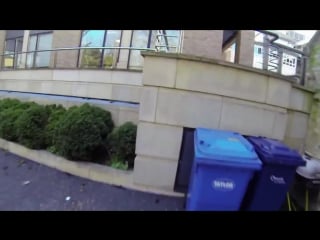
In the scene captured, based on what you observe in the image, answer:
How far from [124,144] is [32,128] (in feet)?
7.69

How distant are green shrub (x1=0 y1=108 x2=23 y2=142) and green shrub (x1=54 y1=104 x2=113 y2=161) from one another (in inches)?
65.5

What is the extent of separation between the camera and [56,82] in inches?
339

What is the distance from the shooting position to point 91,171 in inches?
197

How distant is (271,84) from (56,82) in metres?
6.39

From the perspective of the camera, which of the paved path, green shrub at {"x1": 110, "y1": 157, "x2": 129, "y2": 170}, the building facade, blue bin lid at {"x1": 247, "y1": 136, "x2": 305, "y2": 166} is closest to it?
blue bin lid at {"x1": 247, "y1": 136, "x2": 305, "y2": 166}

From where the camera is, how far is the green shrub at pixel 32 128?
19.6 feet

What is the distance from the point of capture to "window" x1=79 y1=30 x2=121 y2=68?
33.4ft

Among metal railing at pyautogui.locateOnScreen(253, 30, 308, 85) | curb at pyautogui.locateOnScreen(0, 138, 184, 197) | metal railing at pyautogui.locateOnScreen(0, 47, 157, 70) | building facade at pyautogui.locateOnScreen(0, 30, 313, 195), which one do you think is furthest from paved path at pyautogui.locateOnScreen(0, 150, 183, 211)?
metal railing at pyautogui.locateOnScreen(0, 47, 157, 70)

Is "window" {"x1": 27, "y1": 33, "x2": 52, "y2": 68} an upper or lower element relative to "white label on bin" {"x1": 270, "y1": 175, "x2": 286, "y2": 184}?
upper

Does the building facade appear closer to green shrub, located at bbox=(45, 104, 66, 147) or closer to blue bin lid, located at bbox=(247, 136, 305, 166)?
blue bin lid, located at bbox=(247, 136, 305, 166)

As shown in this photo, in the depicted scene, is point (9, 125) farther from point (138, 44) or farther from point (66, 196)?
point (138, 44)

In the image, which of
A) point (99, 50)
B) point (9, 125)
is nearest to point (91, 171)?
point (9, 125)

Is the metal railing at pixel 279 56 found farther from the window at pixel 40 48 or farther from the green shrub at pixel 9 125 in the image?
the window at pixel 40 48

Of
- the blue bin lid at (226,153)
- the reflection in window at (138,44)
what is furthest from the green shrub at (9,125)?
the blue bin lid at (226,153)
